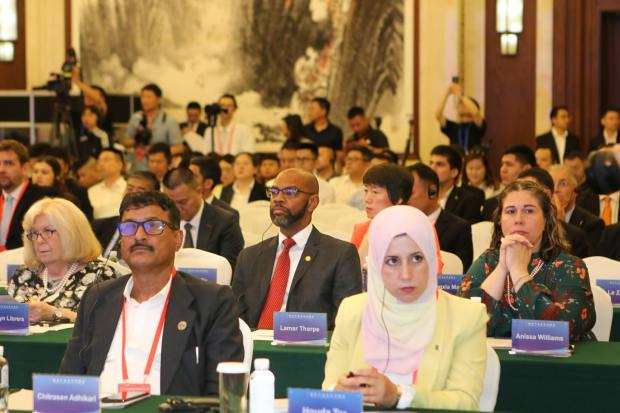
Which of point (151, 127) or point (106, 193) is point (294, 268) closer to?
point (106, 193)

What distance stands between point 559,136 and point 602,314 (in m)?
8.62

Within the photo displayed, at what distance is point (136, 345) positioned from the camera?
407cm

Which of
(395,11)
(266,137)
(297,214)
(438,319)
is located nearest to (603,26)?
(395,11)

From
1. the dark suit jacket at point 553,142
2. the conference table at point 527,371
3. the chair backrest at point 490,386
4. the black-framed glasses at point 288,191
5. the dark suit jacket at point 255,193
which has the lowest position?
the conference table at point 527,371

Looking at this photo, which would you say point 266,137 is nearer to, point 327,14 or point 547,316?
point 327,14

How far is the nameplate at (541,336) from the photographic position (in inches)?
181

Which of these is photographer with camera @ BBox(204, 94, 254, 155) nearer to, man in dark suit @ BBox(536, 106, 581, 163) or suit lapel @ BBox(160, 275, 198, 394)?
man in dark suit @ BBox(536, 106, 581, 163)

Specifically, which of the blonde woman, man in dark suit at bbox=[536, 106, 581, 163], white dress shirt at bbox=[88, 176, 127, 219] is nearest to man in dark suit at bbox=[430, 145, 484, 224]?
white dress shirt at bbox=[88, 176, 127, 219]

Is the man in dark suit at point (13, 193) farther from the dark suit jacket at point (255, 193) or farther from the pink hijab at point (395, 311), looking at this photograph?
the pink hijab at point (395, 311)

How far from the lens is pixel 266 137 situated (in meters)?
15.6

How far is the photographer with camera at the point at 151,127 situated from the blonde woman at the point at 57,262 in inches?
314

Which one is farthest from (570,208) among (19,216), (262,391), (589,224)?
(262,391)

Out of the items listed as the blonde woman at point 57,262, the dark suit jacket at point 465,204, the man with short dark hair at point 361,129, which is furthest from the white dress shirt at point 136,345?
the man with short dark hair at point 361,129

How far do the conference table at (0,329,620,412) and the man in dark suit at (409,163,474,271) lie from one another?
8.44 feet
